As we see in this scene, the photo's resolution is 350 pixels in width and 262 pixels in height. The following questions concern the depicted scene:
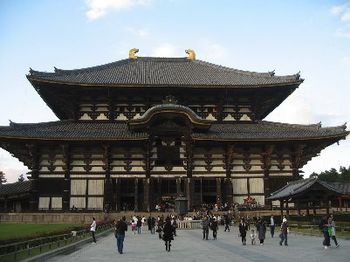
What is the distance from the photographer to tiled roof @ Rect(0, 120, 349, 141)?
4500 cm

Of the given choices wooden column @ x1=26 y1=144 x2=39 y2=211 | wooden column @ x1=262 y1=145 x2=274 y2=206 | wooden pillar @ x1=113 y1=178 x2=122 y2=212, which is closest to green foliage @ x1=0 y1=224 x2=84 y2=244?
wooden pillar @ x1=113 y1=178 x2=122 y2=212

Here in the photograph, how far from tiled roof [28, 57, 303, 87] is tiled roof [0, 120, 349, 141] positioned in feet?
16.1

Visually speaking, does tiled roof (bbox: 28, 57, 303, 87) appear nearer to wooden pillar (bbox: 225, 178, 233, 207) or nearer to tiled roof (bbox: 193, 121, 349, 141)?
tiled roof (bbox: 193, 121, 349, 141)

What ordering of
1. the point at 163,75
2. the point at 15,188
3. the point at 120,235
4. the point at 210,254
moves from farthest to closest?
the point at 163,75 < the point at 15,188 < the point at 120,235 < the point at 210,254

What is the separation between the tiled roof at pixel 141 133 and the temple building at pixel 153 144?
4.2 inches

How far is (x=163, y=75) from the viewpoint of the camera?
56.6m

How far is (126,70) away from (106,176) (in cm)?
1725

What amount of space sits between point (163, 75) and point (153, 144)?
1182 cm

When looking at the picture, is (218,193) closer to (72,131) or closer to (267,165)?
(267,165)

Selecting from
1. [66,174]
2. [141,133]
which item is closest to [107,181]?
[66,174]

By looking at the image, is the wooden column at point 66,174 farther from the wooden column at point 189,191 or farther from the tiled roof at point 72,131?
the wooden column at point 189,191

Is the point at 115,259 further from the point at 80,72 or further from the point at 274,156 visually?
the point at 80,72

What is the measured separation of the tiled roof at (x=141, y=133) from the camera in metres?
45.0

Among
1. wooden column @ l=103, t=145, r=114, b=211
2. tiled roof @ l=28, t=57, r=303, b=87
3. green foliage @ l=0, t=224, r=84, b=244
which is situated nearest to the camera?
green foliage @ l=0, t=224, r=84, b=244
